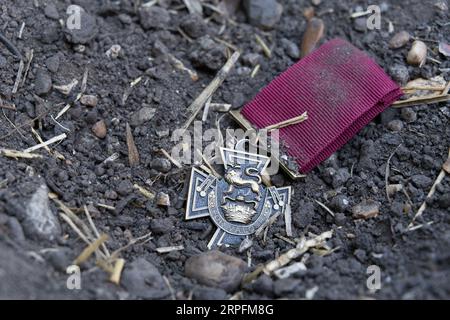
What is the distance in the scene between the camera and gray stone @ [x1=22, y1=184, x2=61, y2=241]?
2123 mm

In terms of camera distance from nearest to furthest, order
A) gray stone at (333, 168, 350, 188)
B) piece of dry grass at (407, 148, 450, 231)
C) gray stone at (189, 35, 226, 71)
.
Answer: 1. piece of dry grass at (407, 148, 450, 231)
2. gray stone at (333, 168, 350, 188)
3. gray stone at (189, 35, 226, 71)

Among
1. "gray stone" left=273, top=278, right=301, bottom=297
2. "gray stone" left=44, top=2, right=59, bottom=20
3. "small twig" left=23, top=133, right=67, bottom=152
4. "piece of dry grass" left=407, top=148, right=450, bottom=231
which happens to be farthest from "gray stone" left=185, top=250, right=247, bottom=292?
"gray stone" left=44, top=2, right=59, bottom=20

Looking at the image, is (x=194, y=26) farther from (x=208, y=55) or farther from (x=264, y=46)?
(x=264, y=46)

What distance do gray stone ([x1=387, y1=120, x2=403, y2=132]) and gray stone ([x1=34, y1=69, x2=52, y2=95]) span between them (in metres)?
1.36

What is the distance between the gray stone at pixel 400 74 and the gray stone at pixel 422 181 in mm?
482

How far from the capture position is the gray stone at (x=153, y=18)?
288 centimetres

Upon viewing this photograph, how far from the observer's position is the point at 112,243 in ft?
7.33

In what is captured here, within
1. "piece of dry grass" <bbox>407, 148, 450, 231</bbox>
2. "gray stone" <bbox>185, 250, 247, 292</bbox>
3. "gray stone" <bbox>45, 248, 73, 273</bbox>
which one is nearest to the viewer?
"gray stone" <bbox>45, 248, 73, 273</bbox>

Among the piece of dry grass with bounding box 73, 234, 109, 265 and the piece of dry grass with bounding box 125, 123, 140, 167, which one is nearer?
the piece of dry grass with bounding box 73, 234, 109, 265

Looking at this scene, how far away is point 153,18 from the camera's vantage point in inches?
Result: 114

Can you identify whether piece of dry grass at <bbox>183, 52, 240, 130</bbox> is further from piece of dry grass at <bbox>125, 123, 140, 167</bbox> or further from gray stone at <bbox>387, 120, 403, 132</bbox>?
gray stone at <bbox>387, 120, 403, 132</bbox>

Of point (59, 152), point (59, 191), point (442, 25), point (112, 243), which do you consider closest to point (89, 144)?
point (59, 152)

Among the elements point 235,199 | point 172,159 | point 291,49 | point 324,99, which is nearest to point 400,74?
point 324,99

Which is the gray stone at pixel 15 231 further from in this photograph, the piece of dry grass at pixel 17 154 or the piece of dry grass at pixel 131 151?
the piece of dry grass at pixel 131 151
